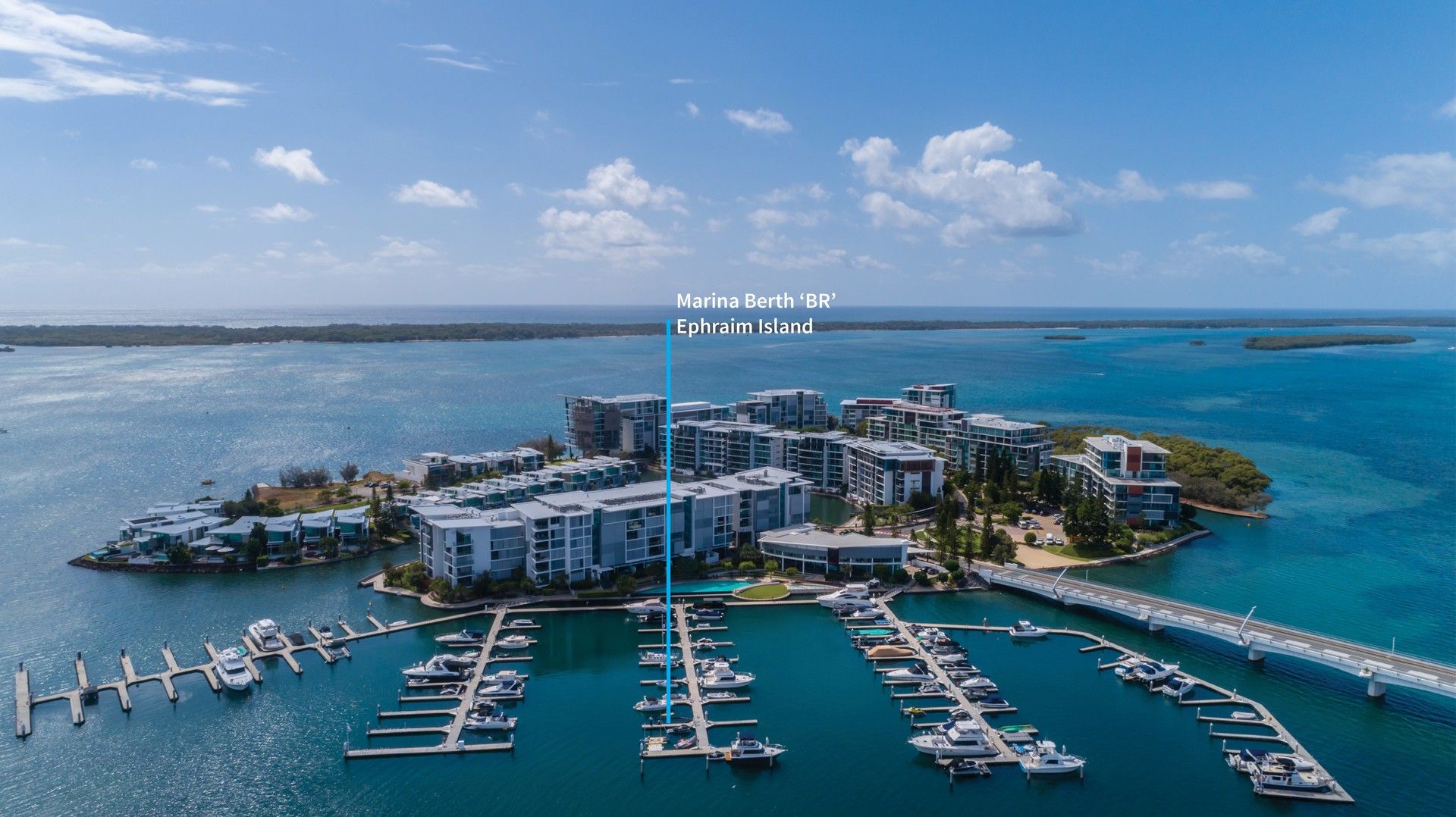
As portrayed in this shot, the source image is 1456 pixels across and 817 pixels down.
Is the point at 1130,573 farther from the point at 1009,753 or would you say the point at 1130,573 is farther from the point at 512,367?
the point at 512,367

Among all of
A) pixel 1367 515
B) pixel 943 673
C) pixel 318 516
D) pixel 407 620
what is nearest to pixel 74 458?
pixel 318 516

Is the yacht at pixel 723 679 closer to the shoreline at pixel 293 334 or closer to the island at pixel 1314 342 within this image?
the shoreline at pixel 293 334

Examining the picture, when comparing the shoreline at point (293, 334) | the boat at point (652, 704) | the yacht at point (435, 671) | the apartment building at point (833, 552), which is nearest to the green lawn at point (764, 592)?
the apartment building at point (833, 552)

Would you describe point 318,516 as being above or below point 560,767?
above

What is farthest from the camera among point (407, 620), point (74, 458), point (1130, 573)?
point (74, 458)

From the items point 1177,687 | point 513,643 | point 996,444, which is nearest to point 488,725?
point 513,643

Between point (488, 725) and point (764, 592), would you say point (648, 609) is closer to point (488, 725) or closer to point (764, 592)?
point (764, 592)

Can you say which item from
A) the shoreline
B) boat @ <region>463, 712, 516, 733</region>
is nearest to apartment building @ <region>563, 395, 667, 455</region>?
boat @ <region>463, 712, 516, 733</region>
